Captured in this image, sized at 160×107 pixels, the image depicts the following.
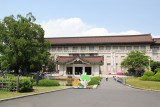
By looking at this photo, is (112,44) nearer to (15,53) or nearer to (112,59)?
(112,59)

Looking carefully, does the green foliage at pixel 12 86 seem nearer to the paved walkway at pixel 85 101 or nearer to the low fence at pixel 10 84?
the low fence at pixel 10 84

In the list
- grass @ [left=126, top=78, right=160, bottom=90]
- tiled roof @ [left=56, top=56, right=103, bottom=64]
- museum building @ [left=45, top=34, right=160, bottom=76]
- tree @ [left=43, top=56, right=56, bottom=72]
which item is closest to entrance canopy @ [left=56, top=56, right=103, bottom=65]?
tiled roof @ [left=56, top=56, right=103, bottom=64]

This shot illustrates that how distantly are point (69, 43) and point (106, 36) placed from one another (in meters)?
13.8

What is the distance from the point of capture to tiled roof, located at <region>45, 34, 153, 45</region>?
51162 millimetres

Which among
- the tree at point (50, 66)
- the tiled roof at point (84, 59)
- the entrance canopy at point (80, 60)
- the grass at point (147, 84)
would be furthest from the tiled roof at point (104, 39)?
the grass at point (147, 84)

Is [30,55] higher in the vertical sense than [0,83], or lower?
higher

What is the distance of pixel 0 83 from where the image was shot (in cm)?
1320

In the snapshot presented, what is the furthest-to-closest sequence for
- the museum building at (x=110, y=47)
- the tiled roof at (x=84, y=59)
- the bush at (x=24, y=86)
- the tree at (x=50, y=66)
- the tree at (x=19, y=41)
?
the museum building at (x=110, y=47), the tree at (x=50, y=66), the tiled roof at (x=84, y=59), the tree at (x=19, y=41), the bush at (x=24, y=86)

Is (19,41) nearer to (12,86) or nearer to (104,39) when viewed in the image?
(12,86)

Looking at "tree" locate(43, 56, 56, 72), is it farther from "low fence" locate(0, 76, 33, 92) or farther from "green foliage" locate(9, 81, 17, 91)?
"green foliage" locate(9, 81, 17, 91)

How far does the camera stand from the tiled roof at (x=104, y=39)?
51162 millimetres

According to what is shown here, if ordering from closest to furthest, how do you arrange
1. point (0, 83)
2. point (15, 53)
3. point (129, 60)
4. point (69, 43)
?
point (0, 83) < point (15, 53) < point (129, 60) < point (69, 43)

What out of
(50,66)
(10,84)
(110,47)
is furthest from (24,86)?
(110,47)

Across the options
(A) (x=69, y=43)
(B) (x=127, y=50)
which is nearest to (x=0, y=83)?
(A) (x=69, y=43)
